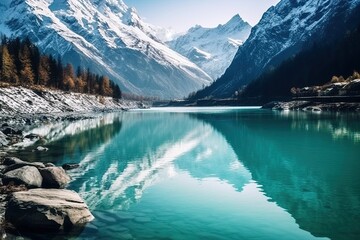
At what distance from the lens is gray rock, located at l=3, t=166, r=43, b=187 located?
94.2 feet

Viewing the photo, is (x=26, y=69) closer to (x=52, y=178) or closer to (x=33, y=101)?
(x=33, y=101)

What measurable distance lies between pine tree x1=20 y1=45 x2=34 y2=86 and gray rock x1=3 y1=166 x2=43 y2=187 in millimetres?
144581

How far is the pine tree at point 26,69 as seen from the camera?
541 feet

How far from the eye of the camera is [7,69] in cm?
15200

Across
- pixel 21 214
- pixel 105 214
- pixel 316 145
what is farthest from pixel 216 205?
pixel 316 145

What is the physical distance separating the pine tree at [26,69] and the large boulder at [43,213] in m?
153

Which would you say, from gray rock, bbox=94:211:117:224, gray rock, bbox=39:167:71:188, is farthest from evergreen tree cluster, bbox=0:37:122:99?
gray rock, bbox=94:211:117:224

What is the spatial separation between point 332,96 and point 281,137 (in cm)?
12072

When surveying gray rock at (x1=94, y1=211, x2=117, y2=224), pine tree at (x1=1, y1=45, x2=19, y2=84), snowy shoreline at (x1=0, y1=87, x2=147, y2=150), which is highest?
pine tree at (x1=1, y1=45, x2=19, y2=84)

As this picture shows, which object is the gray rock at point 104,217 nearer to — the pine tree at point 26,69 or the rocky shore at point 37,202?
the rocky shore at point 37,202

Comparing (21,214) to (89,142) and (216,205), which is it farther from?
(89,142)

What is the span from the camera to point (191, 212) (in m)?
26.1

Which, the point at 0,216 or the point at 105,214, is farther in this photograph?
the point at 105,214

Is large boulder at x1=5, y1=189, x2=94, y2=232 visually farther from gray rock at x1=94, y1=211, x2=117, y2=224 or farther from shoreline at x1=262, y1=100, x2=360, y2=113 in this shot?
shoreline at x1=262, y1=100, x2=360, y2=113
